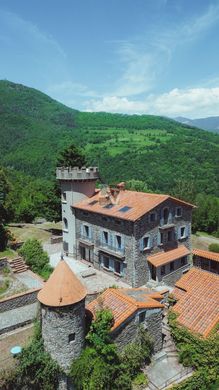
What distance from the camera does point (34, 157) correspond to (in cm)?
14762

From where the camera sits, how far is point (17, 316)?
23266 millimetres

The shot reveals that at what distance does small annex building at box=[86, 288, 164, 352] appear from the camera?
754 inches

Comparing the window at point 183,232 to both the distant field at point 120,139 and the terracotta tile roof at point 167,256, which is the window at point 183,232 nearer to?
the terracotta tile roof at point 167,256

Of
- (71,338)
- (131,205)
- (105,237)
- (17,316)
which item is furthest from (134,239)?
(71,338)

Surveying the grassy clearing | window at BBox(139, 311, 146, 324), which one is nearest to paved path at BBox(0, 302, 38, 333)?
window at BBox(139, 311, 146, 324)

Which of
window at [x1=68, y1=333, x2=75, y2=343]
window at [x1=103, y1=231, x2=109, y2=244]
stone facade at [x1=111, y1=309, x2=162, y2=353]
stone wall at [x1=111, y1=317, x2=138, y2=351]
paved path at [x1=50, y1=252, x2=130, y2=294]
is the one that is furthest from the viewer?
window at [x1=103, y1=231, x2=109, y2=244]

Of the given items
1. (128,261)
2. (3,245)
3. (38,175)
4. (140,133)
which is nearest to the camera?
(128,261)

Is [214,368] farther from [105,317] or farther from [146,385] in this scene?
[105,317]

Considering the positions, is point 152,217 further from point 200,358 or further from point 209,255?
point 200,358

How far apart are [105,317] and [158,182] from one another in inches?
4008

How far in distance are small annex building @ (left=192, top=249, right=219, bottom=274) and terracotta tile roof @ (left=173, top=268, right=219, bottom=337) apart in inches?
165

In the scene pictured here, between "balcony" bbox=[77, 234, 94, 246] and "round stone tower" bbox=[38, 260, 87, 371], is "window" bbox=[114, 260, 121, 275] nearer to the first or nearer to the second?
"balcony" bbox=[77, 234, 94, 246]

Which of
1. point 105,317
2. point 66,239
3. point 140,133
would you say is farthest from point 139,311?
point 140,133

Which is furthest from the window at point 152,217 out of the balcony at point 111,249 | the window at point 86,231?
the window at point 86,231
